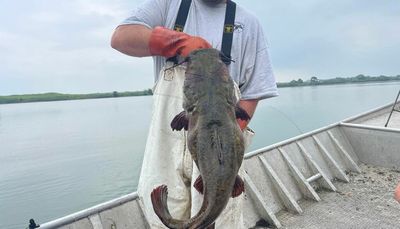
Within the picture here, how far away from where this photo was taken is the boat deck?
16.6 ft

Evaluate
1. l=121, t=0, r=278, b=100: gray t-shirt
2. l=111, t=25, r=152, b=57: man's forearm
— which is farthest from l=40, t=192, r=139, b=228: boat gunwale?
l=111, t=25, r=152, b=57: man's forearm

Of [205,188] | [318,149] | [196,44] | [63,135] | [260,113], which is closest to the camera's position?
[205,188]

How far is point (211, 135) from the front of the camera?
167 centimetres

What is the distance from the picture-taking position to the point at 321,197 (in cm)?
601

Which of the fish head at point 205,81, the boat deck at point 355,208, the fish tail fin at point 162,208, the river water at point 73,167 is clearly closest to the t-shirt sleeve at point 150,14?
the fish head at point 205,81

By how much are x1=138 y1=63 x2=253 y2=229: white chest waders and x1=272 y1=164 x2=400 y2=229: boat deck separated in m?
3.08

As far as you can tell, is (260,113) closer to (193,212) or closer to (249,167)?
(249,167)

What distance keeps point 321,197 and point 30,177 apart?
13.9m

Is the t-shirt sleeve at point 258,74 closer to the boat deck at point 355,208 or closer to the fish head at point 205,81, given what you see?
the fish head at point 205,81

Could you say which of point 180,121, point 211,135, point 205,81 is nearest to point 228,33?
point 205,81

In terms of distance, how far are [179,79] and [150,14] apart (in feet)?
1.45

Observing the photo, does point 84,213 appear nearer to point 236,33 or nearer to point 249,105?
point 249,105

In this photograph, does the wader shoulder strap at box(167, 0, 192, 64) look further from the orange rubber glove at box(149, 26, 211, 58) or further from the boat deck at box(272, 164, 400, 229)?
the boat deck at box(272, 164, 400, 229)

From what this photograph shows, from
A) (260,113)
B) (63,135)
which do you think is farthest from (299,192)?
(63,135)
